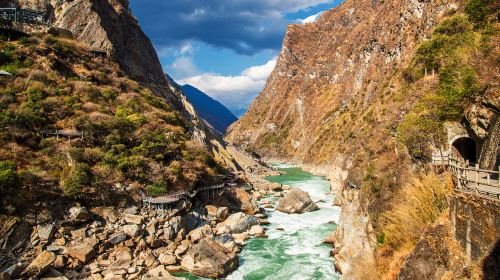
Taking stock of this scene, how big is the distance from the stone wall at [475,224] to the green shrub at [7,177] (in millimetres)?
33748

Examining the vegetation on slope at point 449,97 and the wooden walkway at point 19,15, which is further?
the wooden walkway at point 19,15

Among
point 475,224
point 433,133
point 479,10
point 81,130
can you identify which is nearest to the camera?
point 475,224

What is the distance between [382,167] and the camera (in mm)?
31344

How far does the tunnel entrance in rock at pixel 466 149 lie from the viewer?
2670 centimetres

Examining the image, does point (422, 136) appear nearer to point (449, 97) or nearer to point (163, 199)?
point (449, 97)

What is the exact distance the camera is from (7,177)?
1224 inches

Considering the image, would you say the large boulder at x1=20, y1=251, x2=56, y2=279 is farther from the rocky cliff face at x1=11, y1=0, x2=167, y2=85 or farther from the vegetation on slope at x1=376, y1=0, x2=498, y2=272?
the rocky cliff face at x1=11, y1=0, x2=167, y2=85

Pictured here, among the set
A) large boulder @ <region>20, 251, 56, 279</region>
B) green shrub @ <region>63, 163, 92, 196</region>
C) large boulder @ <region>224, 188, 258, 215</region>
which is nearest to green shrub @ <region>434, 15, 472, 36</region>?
large boulder @ <region>224, 188, 258, 215</region>

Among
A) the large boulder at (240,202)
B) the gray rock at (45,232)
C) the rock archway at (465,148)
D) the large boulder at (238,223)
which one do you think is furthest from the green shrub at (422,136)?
the gray rock at (45,232)

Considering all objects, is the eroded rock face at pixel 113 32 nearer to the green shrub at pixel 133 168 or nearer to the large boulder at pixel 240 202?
the green shrub at pixel 133 168

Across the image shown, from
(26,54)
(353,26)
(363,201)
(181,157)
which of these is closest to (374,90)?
(181,157)

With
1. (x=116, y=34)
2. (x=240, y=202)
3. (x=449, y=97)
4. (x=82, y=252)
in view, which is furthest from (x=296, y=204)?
(x=116, y=34)

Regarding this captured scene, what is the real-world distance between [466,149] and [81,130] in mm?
39990

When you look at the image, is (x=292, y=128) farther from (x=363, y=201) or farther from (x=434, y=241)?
(x=434, y=241)
